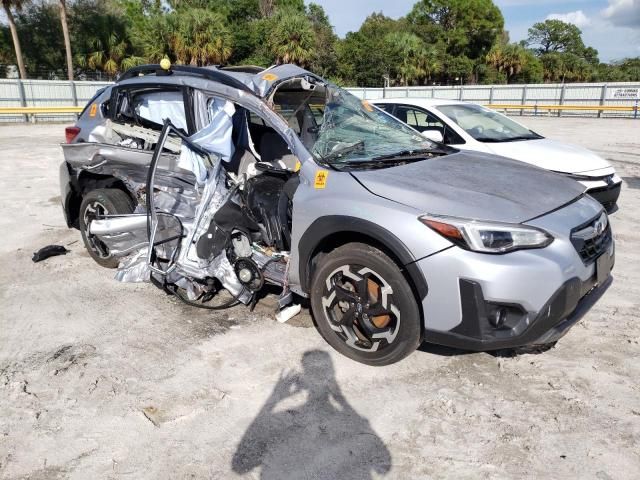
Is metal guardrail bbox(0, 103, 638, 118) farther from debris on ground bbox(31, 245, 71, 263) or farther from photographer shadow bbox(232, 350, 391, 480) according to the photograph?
photographer shadow bbox(232, 350, 391, 480)

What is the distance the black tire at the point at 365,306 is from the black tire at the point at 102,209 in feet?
7.66

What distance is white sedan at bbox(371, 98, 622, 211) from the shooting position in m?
5.96

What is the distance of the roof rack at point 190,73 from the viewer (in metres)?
3.84

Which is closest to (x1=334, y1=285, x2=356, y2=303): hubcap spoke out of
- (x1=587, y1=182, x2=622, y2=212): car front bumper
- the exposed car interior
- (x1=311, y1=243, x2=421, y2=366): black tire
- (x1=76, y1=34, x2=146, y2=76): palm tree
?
(x1=311, y1=243, x2=421, y2=366): black tire

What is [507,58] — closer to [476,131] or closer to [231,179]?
[476,131]

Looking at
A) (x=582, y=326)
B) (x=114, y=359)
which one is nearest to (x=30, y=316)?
(x=114, y=359)

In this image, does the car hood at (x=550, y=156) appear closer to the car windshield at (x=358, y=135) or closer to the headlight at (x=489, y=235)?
the car windshield at (x=358, y=135)

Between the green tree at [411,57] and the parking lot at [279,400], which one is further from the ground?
the green tree at [411,57]

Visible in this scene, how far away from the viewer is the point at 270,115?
363 cm

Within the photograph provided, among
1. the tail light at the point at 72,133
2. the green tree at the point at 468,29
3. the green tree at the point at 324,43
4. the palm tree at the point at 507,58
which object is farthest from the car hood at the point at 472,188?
the green tree at the point at 468,29

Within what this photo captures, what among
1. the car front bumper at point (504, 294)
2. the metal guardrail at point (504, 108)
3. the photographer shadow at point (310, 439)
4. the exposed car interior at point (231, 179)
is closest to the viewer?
the photographer shadow at point (310, 439)

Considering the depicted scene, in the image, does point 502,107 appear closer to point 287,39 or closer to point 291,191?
point 287,39

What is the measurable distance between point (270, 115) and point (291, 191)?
586mm

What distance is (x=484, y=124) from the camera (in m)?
6.78
